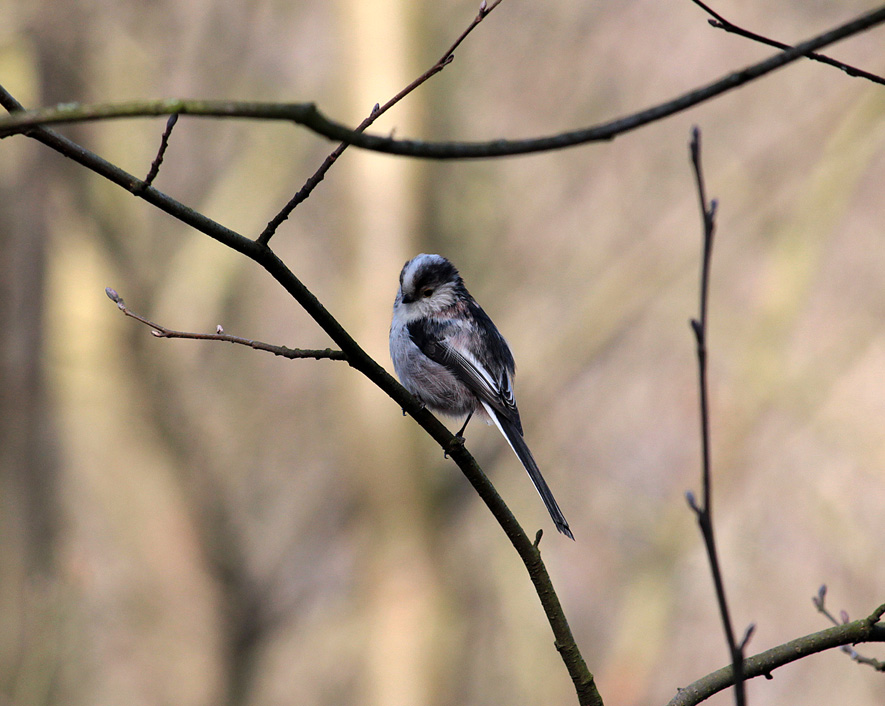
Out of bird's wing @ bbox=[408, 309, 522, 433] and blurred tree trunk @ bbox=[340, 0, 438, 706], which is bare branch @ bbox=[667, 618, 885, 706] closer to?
bird's wing @ bbox=[408, 309, 522, 433]

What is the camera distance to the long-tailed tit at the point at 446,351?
3189 mm

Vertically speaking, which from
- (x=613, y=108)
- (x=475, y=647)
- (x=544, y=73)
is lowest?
(x=475, y=647)

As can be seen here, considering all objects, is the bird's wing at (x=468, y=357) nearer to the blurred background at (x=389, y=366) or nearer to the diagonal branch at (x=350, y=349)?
the diagonal branch at (x=350, y=349)

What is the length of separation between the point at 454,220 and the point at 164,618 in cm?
403

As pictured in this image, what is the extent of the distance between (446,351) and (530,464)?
0.65m

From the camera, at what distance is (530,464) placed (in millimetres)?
2807

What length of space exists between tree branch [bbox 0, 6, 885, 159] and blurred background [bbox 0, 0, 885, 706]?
16.4ft

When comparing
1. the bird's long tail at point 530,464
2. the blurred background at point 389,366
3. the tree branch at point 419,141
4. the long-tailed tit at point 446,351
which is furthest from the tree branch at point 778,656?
the blurred background at point 389,366

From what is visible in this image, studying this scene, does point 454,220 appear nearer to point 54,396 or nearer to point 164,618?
point 54,396

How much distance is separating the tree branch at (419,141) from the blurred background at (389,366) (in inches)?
197

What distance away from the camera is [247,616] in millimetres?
6461

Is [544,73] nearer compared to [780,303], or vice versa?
[780,303]

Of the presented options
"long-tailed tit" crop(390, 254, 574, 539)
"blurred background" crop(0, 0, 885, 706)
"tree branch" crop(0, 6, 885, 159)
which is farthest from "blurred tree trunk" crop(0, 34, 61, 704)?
"tree branch" crop(0, 6, 885, 159)

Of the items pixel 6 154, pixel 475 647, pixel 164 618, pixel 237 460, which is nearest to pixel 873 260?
pixel 475 647
